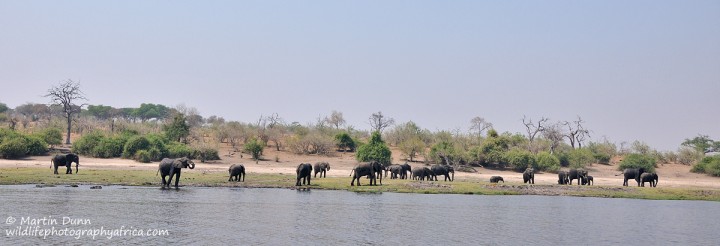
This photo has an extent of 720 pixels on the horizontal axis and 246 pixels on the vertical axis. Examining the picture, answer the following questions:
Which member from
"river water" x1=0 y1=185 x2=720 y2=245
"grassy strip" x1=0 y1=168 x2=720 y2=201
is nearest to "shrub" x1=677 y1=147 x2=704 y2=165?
"grassy strip" x1=0 y1=168 x2=720 y2=201

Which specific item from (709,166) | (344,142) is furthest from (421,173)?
(709,166)

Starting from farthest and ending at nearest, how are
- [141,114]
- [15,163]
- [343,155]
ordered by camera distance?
1. [141,114]
2. [343,155]
3. [15,163]

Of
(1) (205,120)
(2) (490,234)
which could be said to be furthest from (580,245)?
(1) (205,120)

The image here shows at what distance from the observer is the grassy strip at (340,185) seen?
4056 cm

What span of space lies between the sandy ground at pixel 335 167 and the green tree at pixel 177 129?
4.84 meters

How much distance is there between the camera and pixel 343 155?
7825 centimetres

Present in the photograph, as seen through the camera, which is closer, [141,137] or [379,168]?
[379,168]

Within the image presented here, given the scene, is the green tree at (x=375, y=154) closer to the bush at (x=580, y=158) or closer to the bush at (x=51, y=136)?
the bush at (x=580, y=158)

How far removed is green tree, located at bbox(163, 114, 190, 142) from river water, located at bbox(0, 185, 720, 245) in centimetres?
3616

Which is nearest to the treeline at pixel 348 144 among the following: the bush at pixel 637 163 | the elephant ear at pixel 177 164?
the bush at pixel 637 163

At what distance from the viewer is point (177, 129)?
240 feet

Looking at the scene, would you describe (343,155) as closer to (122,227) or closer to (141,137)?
(141,137)

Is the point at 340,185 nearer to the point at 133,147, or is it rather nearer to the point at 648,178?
the point at 648,178

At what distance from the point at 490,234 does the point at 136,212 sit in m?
13.7
